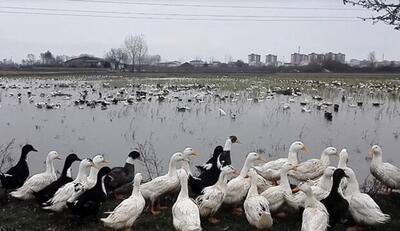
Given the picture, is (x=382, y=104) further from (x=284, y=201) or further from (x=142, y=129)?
(x=284, y=201)

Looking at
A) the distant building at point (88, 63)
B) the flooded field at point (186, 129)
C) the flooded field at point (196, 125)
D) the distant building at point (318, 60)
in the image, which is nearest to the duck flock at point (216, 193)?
the flooded field at point (186, 129)

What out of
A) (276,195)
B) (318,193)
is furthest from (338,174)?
(276,195)

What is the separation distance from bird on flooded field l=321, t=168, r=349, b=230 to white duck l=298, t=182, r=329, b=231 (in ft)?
0.86

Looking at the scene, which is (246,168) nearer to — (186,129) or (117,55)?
(186,129)

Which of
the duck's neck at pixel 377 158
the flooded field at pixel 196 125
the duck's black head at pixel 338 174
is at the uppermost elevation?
the duck's black head at pixel 338 174

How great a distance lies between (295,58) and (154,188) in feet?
437

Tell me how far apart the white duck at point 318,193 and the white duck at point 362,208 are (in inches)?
15.1

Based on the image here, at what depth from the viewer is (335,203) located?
702 centimetres

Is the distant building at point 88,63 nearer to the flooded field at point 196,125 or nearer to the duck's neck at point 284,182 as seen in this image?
the flooded field at point 196,125

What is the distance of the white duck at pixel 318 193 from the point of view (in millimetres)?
7570

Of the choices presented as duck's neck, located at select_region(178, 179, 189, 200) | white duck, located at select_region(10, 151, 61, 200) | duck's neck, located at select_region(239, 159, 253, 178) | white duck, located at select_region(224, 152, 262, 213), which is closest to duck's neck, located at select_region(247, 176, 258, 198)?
white duck, located at select_region(224, 152, 262, 213)

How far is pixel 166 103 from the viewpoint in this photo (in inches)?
1048

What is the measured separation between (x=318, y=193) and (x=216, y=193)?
5.92ft

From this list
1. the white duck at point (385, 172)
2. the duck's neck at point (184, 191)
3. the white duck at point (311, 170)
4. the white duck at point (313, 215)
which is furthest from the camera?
the white duck at point (311, 170)
